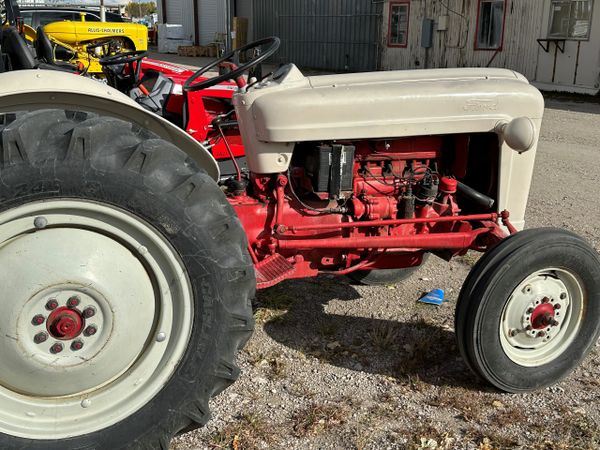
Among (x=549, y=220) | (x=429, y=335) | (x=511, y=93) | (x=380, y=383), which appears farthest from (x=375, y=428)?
(x=549, y=220)

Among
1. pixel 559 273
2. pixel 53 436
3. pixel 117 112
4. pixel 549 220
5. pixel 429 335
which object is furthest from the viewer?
pixel 549 220

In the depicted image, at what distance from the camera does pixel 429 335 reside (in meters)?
3.59

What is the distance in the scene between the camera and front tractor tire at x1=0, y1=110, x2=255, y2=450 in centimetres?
220

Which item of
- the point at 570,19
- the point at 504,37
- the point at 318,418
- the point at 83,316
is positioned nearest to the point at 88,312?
the point at 83,316

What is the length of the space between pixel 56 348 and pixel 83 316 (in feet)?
0.45

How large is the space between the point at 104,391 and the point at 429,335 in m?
1.86

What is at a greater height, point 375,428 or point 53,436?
point 53,436

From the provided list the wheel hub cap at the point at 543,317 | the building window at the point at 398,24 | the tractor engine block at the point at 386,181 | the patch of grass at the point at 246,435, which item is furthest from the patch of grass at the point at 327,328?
the building window at the point at 398,24

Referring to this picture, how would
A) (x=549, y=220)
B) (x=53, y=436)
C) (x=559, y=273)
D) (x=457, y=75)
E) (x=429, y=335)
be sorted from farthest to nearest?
(x=549, y=220) < (x=429, y=335) < (x=457, y=75) < (x=559, y=273) < (x=53, y=436)

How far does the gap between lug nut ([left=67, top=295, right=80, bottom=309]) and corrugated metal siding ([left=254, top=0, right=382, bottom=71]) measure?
17.9 meters

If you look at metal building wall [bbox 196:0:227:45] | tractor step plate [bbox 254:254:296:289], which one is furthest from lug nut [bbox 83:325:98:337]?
metal building wall [bbox 196:0:227:45]

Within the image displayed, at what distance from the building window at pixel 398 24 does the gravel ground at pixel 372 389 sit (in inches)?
600

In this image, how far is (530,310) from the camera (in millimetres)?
3014

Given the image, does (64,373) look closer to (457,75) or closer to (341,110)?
(341,110)
